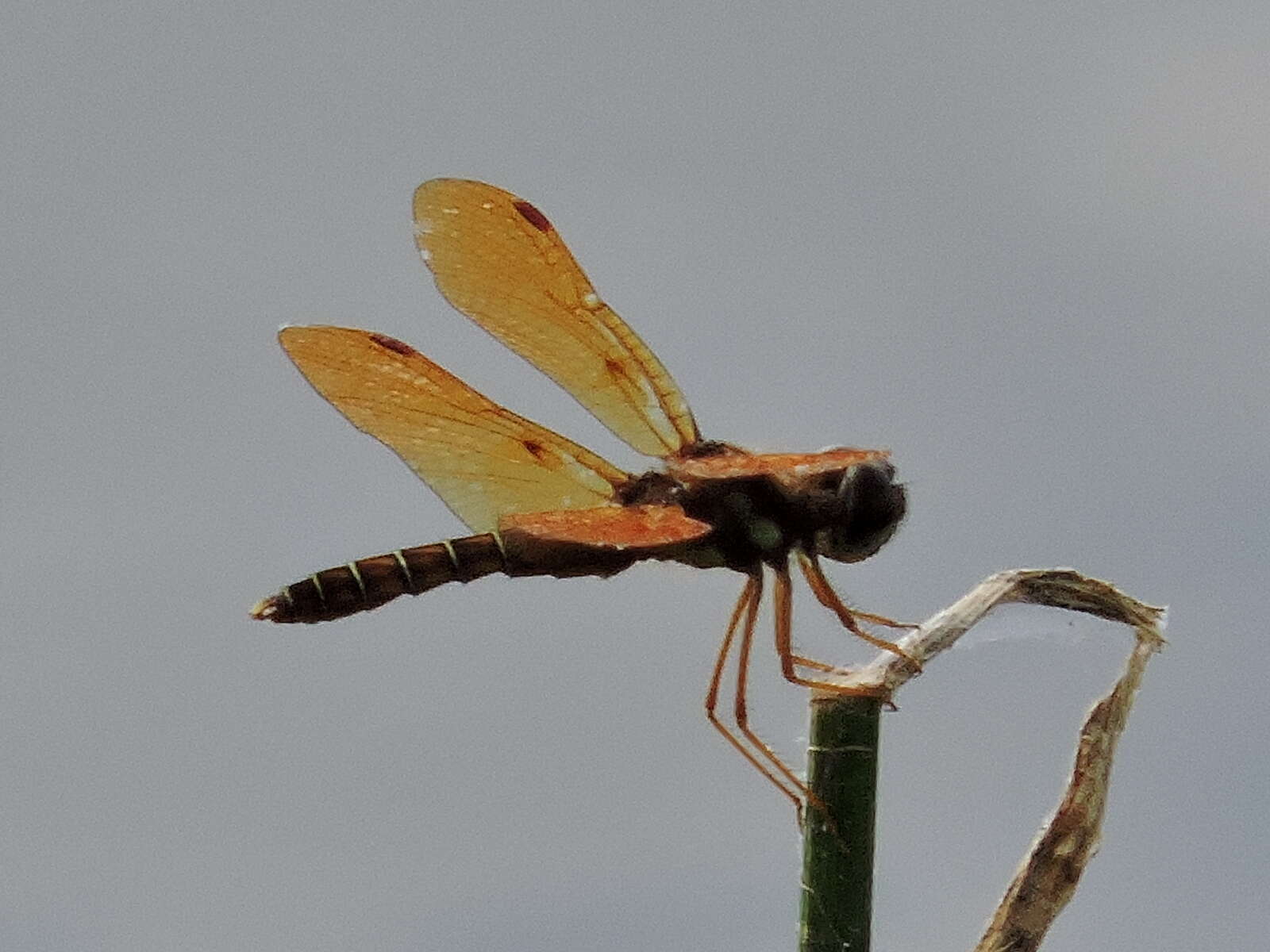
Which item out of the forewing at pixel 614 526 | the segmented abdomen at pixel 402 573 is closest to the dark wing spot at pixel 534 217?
the segmented abdomen at pixel 402 573

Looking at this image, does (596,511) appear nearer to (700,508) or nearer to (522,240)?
(700,508)

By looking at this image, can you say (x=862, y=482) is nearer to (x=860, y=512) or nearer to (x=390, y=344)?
(x=860, y=512)

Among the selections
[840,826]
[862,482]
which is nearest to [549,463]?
[862,482]

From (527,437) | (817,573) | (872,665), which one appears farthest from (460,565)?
(872,665)

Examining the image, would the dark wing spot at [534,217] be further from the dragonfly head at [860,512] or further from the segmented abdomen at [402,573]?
the dragonfly head at [860,512]

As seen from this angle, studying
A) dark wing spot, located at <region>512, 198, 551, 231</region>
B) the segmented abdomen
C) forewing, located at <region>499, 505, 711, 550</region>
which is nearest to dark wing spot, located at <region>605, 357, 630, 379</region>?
dark wing spot, located at <region>512, 198, 551, 231</region>

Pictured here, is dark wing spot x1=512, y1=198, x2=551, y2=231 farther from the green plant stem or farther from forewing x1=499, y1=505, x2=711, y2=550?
the green plant stem

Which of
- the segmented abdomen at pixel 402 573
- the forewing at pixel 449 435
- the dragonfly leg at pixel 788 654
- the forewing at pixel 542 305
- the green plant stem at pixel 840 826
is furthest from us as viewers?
the forewing at pixel 542 305

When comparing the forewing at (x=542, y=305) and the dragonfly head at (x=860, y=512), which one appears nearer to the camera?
the dragonfly head at (x=860, y=512)
